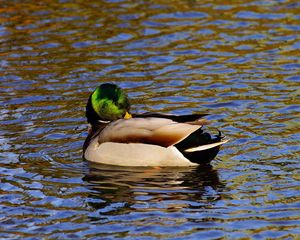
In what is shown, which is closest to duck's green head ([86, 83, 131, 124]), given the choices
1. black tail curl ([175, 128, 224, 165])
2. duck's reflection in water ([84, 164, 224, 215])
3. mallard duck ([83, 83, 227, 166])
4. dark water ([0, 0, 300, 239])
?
mallard duck ([83, 83, 227, 166])

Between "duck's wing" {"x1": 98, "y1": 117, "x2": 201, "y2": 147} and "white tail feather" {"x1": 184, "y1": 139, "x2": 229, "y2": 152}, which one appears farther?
"duck's wing" {"x1": 98, "y1": 117, "x2": 201, "y2": 147}

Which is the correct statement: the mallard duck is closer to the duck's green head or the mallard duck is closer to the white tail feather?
the white tail feather

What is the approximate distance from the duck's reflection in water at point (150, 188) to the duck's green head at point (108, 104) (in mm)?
766

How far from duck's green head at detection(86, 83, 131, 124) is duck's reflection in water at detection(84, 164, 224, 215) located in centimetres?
77

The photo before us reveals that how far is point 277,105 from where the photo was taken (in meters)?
12.4

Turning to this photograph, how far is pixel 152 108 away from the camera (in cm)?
1277

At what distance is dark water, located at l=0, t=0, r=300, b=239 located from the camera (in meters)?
8.91

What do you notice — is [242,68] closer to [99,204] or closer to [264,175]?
[264,175]

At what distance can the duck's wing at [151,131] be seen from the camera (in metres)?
10.5

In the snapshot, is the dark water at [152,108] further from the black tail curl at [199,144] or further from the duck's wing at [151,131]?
the duck's wing at [151,131]

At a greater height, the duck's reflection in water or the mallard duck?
the mallard duck

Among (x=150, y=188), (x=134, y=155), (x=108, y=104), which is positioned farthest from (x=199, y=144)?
(x=108, y=104)

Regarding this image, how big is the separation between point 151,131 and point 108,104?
0.99 meters

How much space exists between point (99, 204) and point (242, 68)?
513 centimetres
